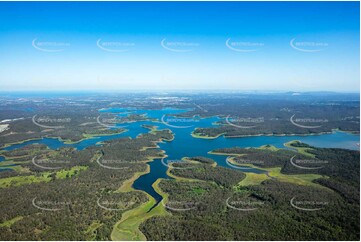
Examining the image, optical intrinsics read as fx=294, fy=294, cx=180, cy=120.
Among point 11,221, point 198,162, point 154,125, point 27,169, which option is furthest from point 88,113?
point 11,221

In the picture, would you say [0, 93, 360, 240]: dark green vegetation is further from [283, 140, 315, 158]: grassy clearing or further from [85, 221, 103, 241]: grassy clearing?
[283, 140, 315, 158]: grassy clearing

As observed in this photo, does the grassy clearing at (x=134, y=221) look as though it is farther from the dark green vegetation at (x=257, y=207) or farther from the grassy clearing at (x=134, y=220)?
the dark green vegetation at (x=257, y=207)

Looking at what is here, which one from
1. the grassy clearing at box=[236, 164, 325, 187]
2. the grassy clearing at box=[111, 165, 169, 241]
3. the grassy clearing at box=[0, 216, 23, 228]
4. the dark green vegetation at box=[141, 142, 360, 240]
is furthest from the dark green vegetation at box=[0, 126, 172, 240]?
the grassy clearing at box=[236, 164, 325, 187]

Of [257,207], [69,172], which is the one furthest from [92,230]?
[69,172]

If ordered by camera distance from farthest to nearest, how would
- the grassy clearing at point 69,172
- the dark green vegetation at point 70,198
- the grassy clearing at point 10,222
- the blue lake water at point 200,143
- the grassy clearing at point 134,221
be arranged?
1. the blue lake water at point 200,143
2. the grassy clearing at point 69,172
3. the grassy clearing at point 10,222
4. the dark green vegetation at point 70,198
5. the grassy clearing at point 134,221

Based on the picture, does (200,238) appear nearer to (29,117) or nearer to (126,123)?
(126,123)

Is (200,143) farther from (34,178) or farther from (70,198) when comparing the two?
(70,198)

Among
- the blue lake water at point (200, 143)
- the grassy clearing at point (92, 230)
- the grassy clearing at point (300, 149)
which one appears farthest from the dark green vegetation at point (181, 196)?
the blue lake water at point (200, 143)
